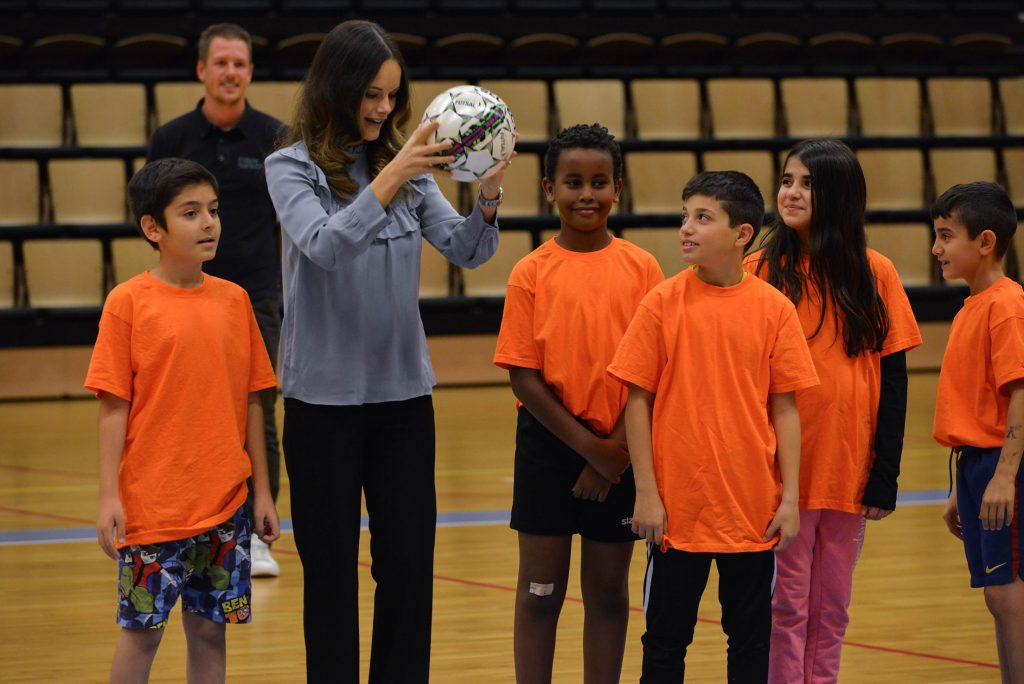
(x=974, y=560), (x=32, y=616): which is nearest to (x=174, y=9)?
(x=32, y=616)

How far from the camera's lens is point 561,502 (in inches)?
104

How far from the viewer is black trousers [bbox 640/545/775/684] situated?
246cm

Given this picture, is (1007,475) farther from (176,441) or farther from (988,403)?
(176,441)

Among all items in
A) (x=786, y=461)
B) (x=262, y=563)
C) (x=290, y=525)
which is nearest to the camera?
(x=786, y=461)

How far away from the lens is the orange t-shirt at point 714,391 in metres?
2.44

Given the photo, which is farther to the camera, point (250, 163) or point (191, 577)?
point (250, 163)

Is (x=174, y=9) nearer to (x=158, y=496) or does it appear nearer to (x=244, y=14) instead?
(x=244, y=14)

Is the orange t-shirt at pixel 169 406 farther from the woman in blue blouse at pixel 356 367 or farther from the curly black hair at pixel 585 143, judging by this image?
the curly black hair at pixel 585 143

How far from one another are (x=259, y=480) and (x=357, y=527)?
23 centimetres

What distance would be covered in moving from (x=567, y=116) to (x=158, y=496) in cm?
701

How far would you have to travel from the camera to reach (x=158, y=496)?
8.27 feet

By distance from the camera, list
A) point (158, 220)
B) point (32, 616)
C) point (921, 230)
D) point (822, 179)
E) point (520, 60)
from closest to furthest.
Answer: point (158, 220), point (822, 179), point (32, 616), point (921, 230), point (520, 60)

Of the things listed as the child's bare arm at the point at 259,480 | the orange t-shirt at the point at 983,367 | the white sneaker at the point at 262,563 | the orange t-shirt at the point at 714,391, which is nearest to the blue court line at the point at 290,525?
the white sneaker at the point at 262,563

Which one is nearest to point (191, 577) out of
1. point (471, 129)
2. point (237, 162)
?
point (471, 129)
